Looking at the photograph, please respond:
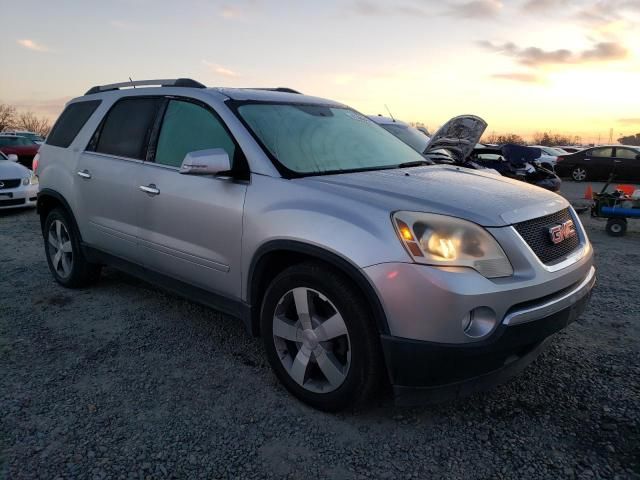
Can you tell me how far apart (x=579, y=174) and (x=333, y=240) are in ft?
66.6

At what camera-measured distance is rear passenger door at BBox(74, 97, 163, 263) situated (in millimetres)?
3820

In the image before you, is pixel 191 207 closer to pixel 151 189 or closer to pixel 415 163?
pixel 151 189

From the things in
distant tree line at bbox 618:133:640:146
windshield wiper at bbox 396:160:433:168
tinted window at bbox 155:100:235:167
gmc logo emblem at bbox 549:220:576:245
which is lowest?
distant tree line at bbox 618:133:640:146

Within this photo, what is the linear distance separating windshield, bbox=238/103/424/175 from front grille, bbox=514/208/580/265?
109 centimetres

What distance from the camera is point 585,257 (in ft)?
9.66

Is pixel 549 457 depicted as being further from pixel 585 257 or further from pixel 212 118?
pixel 212 118

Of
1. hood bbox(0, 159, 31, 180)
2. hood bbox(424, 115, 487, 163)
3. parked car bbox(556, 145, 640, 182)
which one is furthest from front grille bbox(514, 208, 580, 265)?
parked car bbox(556, 145, 640, 182)

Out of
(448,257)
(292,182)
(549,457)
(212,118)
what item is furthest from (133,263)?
(549,457)

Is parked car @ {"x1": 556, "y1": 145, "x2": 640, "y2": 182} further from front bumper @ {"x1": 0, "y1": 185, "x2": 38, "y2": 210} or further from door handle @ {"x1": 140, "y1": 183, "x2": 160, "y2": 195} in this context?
door handle @ {"x1": 140, "y1": 183, "x2": 160, "y2": 195}

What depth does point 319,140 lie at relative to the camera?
11.2 ft

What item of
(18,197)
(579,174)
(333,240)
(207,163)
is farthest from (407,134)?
(579,174)

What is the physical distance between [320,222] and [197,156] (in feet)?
2.82

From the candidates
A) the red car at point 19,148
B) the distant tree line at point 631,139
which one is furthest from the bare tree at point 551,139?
the red car at point 19,148

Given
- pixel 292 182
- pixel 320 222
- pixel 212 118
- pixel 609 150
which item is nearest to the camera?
pixel 320 222
